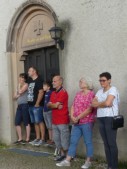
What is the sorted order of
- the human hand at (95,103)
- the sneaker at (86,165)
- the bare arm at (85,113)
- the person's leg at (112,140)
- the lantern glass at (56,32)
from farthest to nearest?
the lantern glass at (56,32) < the sneaker at (86,165) < the bare arm at (85,113) < the human hand at (95,103) < the person's leg at (112,140)

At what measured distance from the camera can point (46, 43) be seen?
340 inches

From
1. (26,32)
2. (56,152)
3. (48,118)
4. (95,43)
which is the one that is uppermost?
(26,32)

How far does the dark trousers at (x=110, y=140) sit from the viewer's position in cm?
623

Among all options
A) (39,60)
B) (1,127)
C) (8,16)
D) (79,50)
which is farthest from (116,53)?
(1,127)

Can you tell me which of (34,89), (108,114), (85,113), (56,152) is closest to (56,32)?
(34,89)

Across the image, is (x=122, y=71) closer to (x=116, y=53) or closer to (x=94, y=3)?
(x=116, y=53)

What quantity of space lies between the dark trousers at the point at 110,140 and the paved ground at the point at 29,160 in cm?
62

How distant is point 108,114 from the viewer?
626 centimetres

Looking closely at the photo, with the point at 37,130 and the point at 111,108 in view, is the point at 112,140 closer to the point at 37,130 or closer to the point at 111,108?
the point at 111,108

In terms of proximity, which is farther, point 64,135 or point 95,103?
point 64,135

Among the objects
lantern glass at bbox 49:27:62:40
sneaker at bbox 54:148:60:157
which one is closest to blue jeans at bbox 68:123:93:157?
sneaker at bbox 54:148:60:157

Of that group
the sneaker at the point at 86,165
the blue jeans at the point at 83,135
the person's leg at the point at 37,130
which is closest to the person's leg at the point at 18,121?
the person's leg at the point at 37,130

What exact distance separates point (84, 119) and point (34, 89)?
2.12m

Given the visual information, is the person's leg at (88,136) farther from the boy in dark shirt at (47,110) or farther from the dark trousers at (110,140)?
the boy in dark shirt at (47,110)
